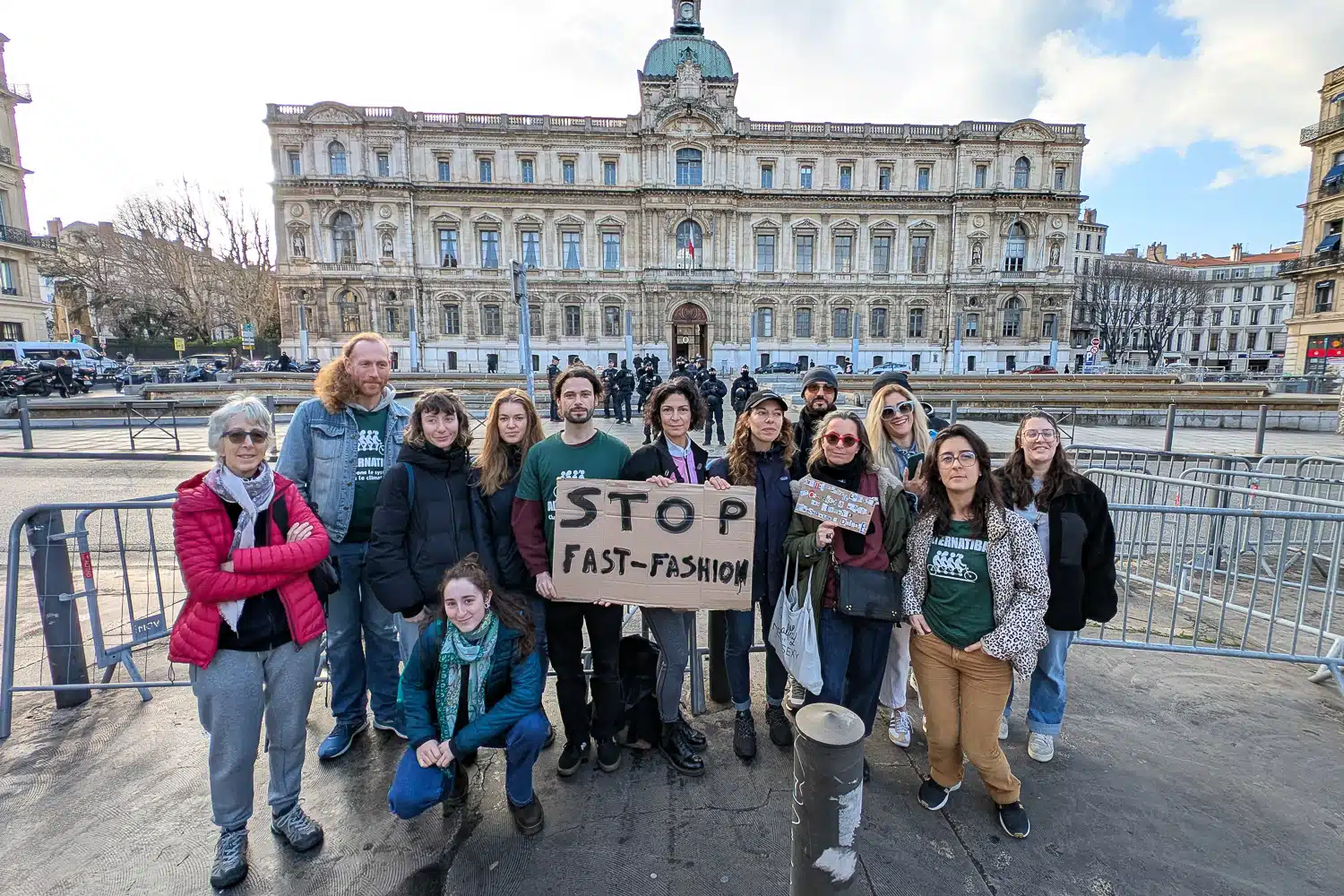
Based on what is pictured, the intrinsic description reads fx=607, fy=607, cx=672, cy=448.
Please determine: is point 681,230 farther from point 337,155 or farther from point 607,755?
point 607,755

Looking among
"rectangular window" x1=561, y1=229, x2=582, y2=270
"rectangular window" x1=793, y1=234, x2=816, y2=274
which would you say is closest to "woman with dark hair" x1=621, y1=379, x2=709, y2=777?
"rectangular window" x1=561, y1=229, x2=582, y2=270

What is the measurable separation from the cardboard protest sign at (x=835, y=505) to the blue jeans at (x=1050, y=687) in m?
1.31

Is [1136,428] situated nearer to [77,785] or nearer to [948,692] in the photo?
[948,692]

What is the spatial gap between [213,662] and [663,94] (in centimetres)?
4706

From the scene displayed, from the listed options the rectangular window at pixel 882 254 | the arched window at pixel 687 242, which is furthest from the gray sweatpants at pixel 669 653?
the rectangular window at pixel 882 254

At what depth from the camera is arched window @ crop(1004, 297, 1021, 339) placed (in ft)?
148

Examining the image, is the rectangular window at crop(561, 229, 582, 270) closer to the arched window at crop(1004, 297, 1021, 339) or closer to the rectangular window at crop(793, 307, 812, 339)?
the rectangular window at crop(793, 307, 812, 339)

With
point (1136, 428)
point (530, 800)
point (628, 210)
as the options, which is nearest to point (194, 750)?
point (530, 800)

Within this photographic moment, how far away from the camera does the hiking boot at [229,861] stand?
250 centimetres

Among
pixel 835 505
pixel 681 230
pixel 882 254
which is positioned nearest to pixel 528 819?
pixel 835 505

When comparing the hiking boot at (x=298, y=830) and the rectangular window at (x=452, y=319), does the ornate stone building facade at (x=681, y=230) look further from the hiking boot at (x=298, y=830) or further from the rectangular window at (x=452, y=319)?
the hiking boot at (x=298, y=830)

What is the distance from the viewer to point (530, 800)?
2.81 metres

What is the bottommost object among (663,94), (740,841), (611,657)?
(740,841)

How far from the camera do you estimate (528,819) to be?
2781 mm
